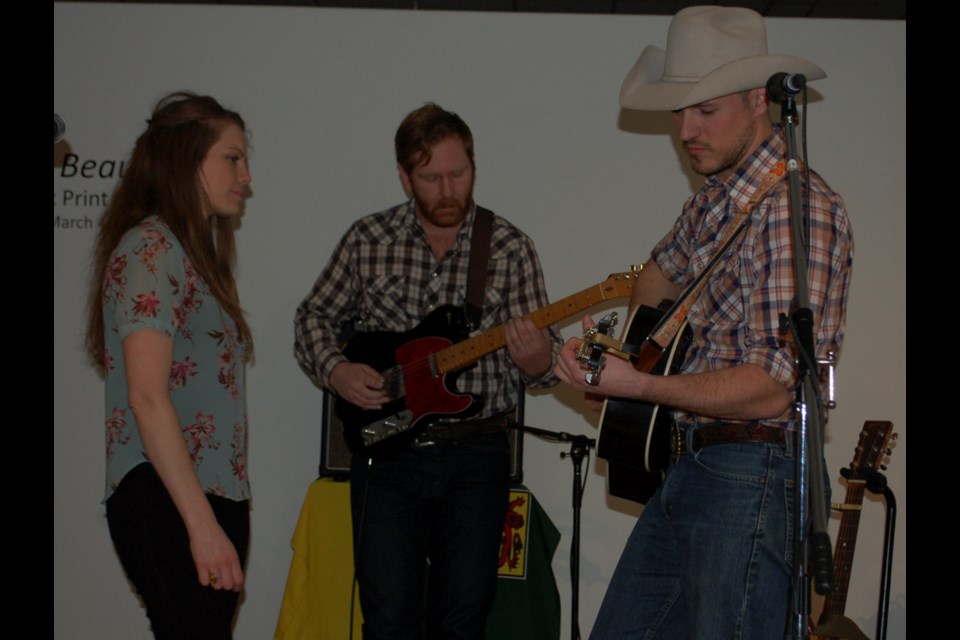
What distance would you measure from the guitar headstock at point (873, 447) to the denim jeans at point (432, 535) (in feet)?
3.99

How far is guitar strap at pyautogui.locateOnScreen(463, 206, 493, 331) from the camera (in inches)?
136

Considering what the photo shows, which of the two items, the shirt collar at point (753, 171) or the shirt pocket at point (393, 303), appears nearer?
the shirt collar at point (753, 171)

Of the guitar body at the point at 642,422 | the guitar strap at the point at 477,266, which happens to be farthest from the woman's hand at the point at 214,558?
the guitar strap at the point at 477,266

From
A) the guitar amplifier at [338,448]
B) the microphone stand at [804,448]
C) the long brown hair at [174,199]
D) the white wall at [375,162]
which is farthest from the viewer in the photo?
the white wall at [375,162]

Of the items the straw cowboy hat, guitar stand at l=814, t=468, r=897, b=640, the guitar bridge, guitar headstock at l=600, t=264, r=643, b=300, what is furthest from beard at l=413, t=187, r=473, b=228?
guitar stand at l=814, t=468, r=897, b=640

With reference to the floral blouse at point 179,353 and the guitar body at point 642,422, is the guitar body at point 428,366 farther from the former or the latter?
the floral blouse at point 179,353

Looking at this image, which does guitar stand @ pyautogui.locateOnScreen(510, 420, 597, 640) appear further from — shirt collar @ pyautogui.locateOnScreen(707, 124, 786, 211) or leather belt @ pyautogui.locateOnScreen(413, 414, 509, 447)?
shirt collar @ pyautogui.locateOnScreen(707, 124, 786, 211)

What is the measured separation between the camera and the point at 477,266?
3.53m

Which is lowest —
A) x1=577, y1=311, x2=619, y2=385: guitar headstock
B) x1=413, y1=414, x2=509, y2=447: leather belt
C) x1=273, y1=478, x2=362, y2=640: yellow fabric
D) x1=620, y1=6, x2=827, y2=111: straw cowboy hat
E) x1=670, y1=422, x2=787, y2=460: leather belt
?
x1=273, y1=478, x2=362, y2=640: yellow fabric

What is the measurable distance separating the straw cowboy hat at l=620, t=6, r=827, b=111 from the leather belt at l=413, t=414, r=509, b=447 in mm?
1224

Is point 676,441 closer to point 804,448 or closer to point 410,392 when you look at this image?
point 804,448

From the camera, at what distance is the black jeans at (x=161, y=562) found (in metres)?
1.99

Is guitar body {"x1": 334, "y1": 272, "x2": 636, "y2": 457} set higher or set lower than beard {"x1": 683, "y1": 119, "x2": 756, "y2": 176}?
lower

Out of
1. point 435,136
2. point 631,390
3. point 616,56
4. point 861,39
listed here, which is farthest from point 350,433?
point 861,39
